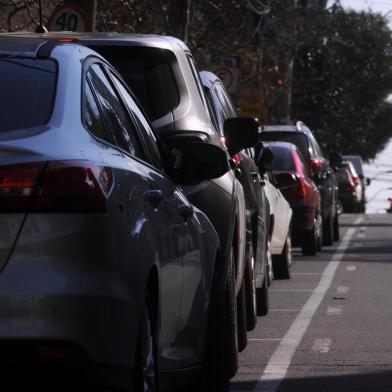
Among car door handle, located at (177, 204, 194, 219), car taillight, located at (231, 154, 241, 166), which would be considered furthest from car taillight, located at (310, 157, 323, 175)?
car door handle, located at (177, 204, 194, 219)

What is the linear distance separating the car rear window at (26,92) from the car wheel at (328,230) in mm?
18479

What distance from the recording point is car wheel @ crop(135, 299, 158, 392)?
222 inches

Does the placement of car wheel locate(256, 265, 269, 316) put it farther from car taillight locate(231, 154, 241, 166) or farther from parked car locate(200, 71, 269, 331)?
car taillight locate(231, 154, 241, 166)

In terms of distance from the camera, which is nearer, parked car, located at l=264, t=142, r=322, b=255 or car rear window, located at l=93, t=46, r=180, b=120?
car rear window, located at l=93, t=46, r=180, b=120

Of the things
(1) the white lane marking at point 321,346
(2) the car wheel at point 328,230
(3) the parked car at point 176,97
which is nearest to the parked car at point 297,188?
(2) the car wheel at point 328,230

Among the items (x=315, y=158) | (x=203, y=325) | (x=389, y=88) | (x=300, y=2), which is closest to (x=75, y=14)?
(x=315, y=158)

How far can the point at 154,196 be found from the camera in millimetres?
6219

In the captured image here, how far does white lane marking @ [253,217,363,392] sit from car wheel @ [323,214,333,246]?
6.19 meters

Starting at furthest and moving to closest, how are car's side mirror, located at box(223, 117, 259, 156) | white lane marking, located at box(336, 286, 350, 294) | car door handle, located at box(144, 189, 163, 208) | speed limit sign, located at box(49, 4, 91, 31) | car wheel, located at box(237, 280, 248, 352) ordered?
speed limit sign, located at box(49, 4, 91, 31)
white lane marking, located at box(336, 286, 350, 294)
car's side mirror, located at box(223, 117, 259, 156)
car wheel, located at box(237, 280, 248, 352)
car door handle, located at box(144, 189, 163, 208)

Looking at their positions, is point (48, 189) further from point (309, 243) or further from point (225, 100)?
point (309, 243)

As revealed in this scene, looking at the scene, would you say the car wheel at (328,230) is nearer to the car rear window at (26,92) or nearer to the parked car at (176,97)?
the parked car at (176,97)

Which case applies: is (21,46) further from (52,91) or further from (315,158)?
(315,158)

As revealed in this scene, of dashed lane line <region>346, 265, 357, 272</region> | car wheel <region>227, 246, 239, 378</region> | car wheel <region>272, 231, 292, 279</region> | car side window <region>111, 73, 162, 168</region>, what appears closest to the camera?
car side window <region>111, 73, 162, 168</region>

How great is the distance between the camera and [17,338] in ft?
16.6
